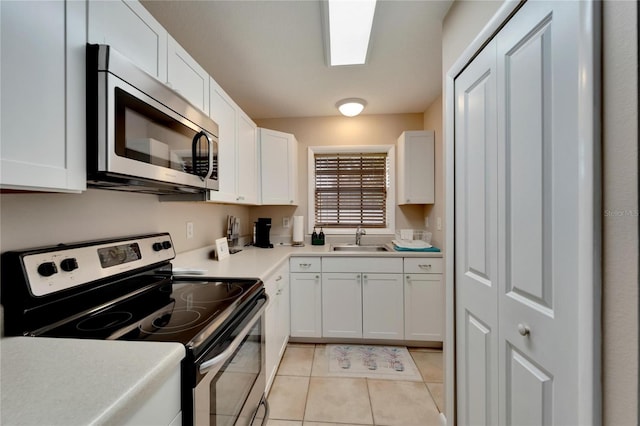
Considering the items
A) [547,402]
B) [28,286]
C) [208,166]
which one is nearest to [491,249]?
[547,402]

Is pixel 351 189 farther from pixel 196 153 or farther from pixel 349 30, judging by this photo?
pixel 196 153

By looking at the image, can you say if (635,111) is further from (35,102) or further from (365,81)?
(365,81)

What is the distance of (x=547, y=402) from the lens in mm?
799

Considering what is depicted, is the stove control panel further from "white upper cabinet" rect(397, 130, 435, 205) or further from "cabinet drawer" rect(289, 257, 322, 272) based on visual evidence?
"white upper cabinet" rect(397, 130, 435, 205)

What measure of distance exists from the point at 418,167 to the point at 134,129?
97.9 inches

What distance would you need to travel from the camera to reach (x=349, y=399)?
1.78 meters

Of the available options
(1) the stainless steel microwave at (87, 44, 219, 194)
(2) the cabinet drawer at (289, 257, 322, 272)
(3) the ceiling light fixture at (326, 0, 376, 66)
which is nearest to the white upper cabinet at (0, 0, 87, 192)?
(1) the stainless steel microwave at (87, 44, 219, 194)

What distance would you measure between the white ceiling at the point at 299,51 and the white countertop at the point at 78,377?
1.71 m

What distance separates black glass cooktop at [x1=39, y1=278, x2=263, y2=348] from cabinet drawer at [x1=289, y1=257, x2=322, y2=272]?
1.08m

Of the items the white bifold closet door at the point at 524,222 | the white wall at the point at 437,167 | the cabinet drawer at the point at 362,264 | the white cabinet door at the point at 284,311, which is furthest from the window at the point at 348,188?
the white bifold closet door at the point at 524,222

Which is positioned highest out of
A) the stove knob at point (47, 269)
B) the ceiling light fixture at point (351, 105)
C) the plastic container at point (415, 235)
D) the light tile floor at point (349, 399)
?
the ceiling light fixture at point (351, 105)

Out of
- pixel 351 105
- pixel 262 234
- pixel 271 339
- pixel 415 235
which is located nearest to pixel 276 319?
pixel 271 339

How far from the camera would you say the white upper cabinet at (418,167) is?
273 cm

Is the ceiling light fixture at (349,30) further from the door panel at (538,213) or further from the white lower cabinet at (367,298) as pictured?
the white lower cabinet at (367,298)
